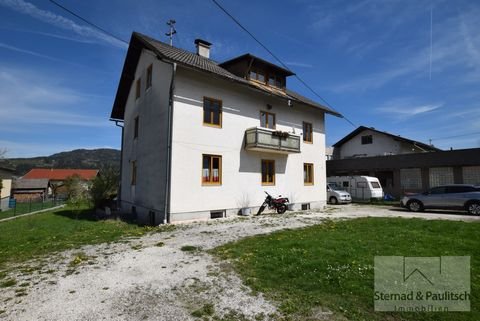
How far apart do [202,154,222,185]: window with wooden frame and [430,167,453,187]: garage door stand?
73.2 ft

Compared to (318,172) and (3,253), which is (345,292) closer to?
(3,253)

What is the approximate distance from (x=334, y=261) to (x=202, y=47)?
17.8 metres

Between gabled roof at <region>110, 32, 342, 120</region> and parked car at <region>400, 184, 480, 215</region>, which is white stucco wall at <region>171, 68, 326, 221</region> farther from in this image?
parked car at <region>400, 184, 480, 215</region>

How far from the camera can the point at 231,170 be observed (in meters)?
14.4

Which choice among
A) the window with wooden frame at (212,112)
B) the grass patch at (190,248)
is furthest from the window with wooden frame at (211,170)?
the grass patch at (190,248)

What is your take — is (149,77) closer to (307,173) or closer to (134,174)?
(134,174)

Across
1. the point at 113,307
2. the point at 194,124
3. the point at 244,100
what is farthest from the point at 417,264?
the point at 244,100

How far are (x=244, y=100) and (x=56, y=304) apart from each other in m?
13.0

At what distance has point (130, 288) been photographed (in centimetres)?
484

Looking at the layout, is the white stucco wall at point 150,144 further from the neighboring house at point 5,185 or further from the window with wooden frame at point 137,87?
the neighboring house at point 5,185

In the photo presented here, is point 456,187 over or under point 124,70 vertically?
under

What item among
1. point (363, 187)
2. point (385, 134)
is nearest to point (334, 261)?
point (363, 187)

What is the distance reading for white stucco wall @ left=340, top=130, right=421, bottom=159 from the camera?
109 feet
